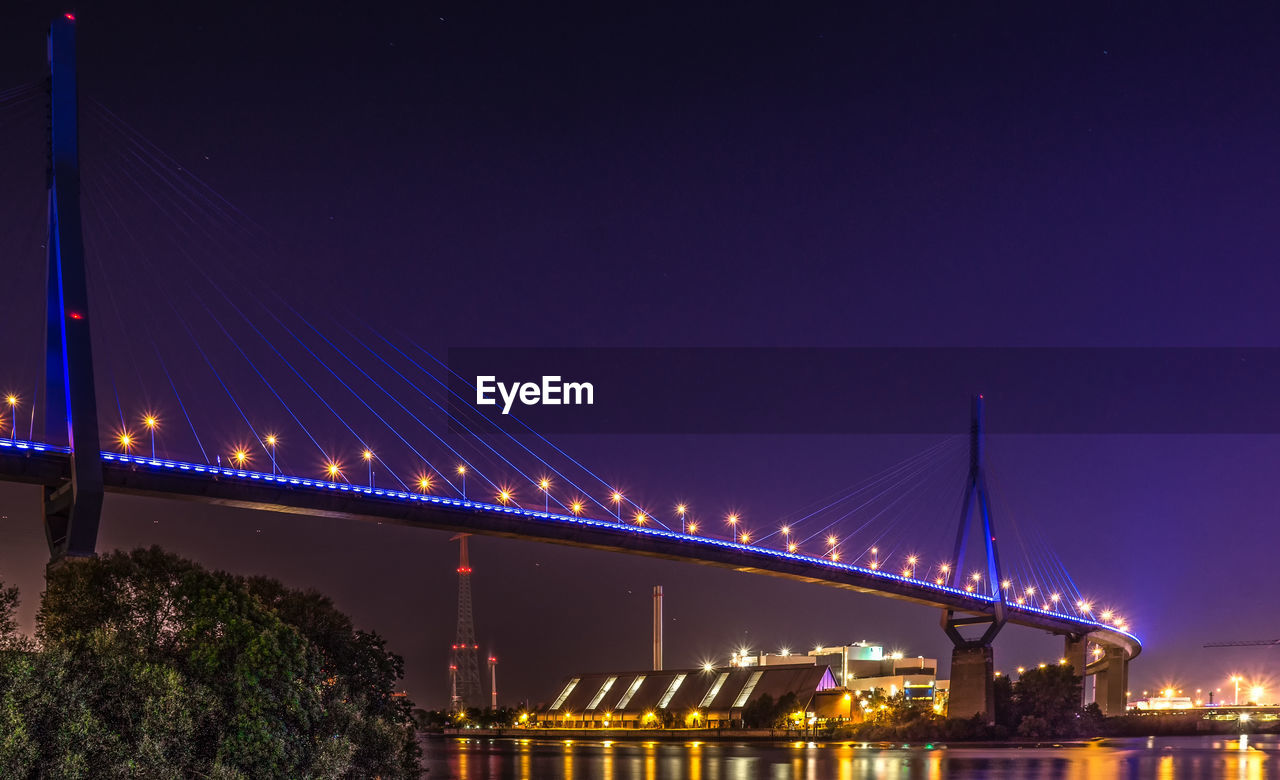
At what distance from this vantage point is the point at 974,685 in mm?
89312

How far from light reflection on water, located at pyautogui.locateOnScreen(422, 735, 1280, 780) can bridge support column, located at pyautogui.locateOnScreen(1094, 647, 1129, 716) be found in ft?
162

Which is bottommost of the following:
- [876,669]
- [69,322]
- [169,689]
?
[876,669]

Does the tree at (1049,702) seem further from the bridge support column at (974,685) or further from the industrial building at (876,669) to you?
the industrial building at (876,669)

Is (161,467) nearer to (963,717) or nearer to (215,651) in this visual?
(215,651)

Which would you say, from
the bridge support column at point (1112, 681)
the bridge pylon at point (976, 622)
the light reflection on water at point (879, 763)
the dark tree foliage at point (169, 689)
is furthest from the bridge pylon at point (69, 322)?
the bridge support column at point (1112, 681)

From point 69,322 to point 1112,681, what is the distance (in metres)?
122

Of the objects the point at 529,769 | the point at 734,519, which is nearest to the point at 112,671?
the point at 529,769

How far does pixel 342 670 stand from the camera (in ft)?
105

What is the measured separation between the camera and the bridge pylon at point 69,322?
36.2 metres

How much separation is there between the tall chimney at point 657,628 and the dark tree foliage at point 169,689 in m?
165

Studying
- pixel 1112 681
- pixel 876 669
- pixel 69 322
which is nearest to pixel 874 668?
pixel 876 669

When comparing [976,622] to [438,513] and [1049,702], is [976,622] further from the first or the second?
[438,513]

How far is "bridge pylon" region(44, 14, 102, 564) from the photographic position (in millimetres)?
36219

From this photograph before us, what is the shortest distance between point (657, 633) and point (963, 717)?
109 metres
